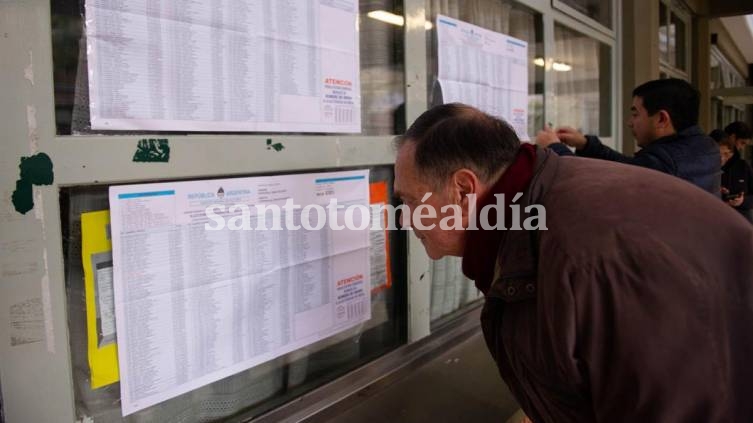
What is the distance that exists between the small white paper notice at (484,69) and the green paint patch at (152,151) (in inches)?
43.1

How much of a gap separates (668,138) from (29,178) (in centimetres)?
221

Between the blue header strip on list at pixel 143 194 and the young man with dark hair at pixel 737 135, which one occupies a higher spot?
the young man with dark hair at pixel 737 135

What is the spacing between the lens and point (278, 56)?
132cm

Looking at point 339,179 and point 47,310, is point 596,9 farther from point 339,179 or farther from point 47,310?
point 47,310

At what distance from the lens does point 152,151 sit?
1.07m

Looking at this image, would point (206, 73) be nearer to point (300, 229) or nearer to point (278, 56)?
point (278, 56)

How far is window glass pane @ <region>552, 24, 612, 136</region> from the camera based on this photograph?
282cm

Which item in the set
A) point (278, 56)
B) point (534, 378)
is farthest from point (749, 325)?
point (278, 56)

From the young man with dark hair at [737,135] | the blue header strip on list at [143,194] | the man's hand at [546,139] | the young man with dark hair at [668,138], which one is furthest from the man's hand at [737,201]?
the blue header strip on list at [143,194]

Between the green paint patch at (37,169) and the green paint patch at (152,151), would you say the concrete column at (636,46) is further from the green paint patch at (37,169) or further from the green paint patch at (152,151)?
the green paint patch at (37,169)

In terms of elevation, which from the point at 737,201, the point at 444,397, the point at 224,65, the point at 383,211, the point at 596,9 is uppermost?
the point at 596,9

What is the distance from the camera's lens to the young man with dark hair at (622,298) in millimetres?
741

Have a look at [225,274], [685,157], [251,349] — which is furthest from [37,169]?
→ [685,157]

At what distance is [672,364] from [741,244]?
0.78 feet
